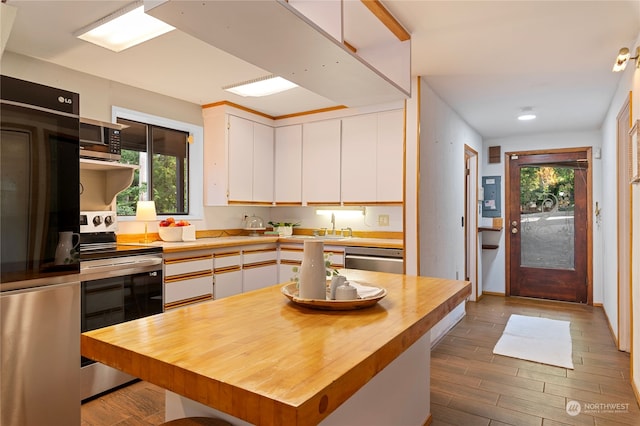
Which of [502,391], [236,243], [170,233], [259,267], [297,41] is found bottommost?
[502,391]

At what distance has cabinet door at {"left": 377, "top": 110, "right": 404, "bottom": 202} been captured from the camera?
12.8 feet

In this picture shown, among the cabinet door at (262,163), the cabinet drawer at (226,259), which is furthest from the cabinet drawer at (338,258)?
the cabinet door at (262,163)

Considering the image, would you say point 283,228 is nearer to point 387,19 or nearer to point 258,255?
point 258,255

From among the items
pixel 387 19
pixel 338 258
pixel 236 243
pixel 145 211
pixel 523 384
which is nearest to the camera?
pixel 387 19

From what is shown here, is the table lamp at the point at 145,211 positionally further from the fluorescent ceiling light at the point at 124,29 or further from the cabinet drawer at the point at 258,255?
the fluorescent ceiling light at the point at 124,29

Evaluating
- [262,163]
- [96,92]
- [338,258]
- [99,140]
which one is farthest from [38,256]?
[262,163]

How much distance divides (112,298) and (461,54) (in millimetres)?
3156

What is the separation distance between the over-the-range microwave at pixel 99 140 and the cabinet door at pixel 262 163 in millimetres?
1790

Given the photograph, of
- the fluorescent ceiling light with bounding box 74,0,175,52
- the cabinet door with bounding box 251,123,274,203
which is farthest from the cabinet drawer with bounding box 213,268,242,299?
the fluorescent ceiling light with bounding box 74,0,175,52

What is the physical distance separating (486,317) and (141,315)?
3.81 m

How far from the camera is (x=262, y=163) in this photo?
475cm

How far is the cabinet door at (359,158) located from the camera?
4078mm

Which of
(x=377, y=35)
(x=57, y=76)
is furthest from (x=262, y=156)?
(x=377, y=35)

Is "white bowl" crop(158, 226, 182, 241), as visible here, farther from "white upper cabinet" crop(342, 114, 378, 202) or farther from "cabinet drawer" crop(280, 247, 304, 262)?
"white upper cabinet" crop(342, 114, 378, 202)
